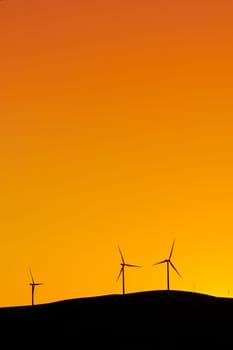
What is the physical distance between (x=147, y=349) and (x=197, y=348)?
6208mm

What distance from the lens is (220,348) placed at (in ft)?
651

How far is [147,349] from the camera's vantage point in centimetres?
19988

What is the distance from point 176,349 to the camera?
200 meters

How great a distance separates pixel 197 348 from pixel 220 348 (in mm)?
2826

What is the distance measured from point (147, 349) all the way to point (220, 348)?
9033 mm

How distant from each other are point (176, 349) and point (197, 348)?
9.00 feet

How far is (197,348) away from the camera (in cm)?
19888

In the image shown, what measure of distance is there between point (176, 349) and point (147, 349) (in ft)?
11.7
